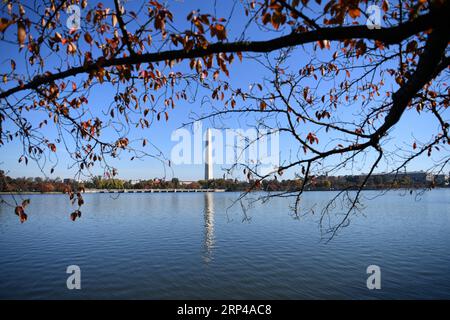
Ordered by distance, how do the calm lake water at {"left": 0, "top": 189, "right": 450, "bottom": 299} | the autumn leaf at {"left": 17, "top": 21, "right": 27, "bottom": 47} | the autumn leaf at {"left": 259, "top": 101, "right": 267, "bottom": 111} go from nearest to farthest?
1. the autumn leaf at {"left": 17, "top": 21, "right": 27, "bottom": 47}
2. the autumn leaf at {"left": 259, "top": 101, "right": 267, "bottom": 111}
3. the calm lake water at {"left": 0, "top": 189, "right": 450, "bottom": 299}

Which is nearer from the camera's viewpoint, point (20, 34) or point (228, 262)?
point (20, 34)

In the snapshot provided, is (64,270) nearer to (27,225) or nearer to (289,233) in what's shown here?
(289,233)

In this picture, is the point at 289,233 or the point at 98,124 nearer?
the point at 98,124

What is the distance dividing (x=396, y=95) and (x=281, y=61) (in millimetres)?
1868

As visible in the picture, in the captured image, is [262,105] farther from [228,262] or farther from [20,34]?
[228,262]

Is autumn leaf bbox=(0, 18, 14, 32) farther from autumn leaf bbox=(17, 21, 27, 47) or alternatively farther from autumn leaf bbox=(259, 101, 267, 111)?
autumn leaf bbox=(259, 101, 267, 111)

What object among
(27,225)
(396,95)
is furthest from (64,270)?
(27,225)

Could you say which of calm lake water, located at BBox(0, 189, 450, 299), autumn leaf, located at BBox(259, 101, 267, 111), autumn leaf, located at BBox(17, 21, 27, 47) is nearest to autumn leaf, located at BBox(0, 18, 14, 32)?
autumn leaf, located at BBox(17, 21, 27, 47)

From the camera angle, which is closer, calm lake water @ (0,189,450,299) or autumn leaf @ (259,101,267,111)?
autumn leaf @ (259,101,267,111)

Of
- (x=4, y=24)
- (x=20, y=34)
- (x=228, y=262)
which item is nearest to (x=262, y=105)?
(x=20, y=34)

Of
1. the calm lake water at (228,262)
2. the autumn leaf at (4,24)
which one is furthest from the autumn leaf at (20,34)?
the calm lake water at (228,262)

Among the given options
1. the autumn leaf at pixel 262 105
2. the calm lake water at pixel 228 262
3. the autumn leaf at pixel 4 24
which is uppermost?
the autumn leaf at pixel 4 24

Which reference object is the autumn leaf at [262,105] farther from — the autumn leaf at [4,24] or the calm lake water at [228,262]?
the calm lake water at [228,262]

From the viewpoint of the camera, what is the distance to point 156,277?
49.4 feet
